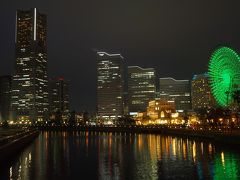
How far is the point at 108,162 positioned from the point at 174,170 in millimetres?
9789

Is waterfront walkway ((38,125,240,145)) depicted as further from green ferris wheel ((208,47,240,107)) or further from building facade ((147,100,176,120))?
building facade ((147,100,176,120))

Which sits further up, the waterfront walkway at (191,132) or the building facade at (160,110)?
the building facade at (160,110)

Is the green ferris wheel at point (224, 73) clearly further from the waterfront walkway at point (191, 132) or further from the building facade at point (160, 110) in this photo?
the building facade at point (160, 110)

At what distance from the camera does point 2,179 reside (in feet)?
96.7

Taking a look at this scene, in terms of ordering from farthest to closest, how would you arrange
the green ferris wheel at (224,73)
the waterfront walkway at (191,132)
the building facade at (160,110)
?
the building facade at (160,110)
the green ferris wheel at (224,73)
the waterfront walkway at (191,132)

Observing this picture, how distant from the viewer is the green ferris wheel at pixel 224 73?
257 feet

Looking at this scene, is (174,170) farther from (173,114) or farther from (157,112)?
(157,112)

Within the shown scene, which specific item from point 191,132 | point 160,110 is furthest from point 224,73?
point 160,110

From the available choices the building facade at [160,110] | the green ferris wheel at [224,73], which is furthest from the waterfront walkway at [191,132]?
the building facade at [160,110]

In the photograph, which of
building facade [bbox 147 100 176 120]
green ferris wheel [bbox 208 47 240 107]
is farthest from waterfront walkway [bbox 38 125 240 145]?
building facade [bbox 147 100 176 120]

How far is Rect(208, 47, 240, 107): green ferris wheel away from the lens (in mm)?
78438

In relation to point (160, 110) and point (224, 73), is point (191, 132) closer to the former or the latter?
point (224, 73)

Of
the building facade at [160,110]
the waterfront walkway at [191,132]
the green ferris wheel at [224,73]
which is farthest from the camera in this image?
→ the building facade at [160,110]

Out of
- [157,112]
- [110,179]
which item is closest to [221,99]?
[110,179]
